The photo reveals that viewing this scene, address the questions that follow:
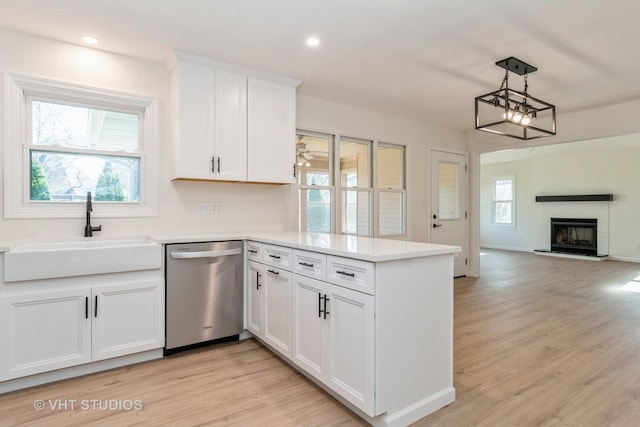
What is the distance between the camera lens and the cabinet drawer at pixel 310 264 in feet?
6.73

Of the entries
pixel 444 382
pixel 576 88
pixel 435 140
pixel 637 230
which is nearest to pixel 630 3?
pixel 576 88

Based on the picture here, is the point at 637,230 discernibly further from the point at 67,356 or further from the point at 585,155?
the point at 67,356

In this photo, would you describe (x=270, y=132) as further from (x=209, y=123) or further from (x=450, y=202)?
(x=450, y=202)

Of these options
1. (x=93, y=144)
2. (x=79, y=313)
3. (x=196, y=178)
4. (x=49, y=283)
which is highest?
(x=93, y=144)

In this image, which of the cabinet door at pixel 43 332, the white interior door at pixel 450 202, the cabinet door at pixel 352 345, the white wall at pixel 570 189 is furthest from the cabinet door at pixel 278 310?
the white wall at pixel 570 189

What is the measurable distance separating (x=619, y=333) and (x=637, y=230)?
241 inches

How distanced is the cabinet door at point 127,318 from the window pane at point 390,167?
10.5ft

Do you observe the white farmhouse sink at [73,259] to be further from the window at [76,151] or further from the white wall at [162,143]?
the window at [76,151]

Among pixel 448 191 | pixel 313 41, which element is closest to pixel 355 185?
pixel 448 191

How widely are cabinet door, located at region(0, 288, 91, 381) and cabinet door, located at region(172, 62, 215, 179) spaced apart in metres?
1.23

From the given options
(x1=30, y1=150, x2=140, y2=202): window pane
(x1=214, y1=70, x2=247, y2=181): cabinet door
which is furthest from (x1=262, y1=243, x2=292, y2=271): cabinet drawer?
(x1=30, y1=150, x2=140, y2=202): window pane

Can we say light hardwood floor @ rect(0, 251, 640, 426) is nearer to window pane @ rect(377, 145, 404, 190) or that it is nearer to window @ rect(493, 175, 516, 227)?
window pane @ rect(377, 145, 404, 190)

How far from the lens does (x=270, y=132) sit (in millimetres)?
3352

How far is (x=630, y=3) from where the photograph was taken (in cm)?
220
